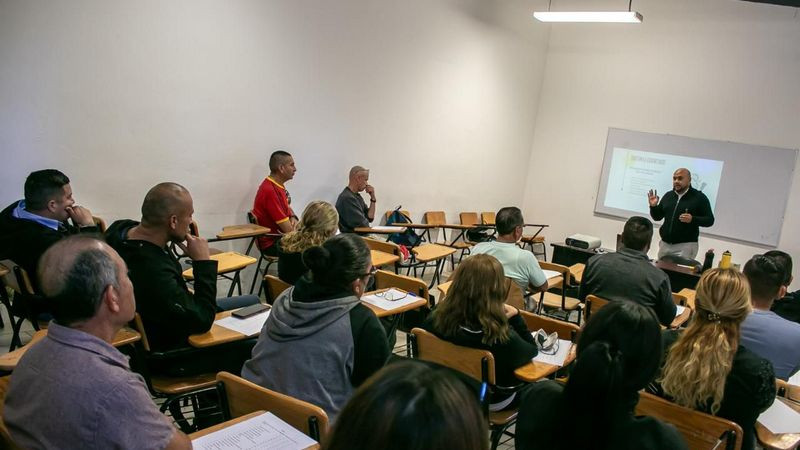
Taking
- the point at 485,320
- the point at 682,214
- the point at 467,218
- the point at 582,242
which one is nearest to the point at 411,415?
the point at 485,320

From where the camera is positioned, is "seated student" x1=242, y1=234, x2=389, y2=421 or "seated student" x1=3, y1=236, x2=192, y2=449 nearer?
"seated student" x1=3, y1=236, x2=192, y2=449

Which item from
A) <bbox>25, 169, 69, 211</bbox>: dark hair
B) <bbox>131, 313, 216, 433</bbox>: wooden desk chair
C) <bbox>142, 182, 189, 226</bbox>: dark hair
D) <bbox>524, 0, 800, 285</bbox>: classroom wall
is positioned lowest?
<bbox>131, 313, 216, 433</bbox>: wooden desk chair

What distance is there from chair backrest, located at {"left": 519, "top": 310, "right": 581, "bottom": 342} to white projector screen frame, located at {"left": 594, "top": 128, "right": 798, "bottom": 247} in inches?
220

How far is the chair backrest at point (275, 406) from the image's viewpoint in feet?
5.37

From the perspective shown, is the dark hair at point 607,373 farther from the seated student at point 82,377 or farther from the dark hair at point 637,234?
the dark hair at point 637,234

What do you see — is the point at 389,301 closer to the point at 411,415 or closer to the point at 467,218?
the point at 411,415

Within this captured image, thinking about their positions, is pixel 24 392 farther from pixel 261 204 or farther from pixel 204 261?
pixel 261 204

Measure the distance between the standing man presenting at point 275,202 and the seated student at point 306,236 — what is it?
Answer: 5.07 feet

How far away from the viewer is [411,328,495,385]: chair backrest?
7.58 ft

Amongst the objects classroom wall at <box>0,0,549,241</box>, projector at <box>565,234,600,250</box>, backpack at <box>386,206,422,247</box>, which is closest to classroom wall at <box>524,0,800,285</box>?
classroom wall at <box>0,0,549,241</box>

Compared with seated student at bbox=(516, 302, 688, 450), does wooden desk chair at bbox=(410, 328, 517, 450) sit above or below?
below

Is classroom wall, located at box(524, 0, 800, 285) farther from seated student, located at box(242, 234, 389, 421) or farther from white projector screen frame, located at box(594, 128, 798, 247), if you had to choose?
seated student, located at box(242, 234, 389, 421)

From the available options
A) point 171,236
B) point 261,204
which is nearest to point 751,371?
point 171,236

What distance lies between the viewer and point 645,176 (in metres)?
7.86
